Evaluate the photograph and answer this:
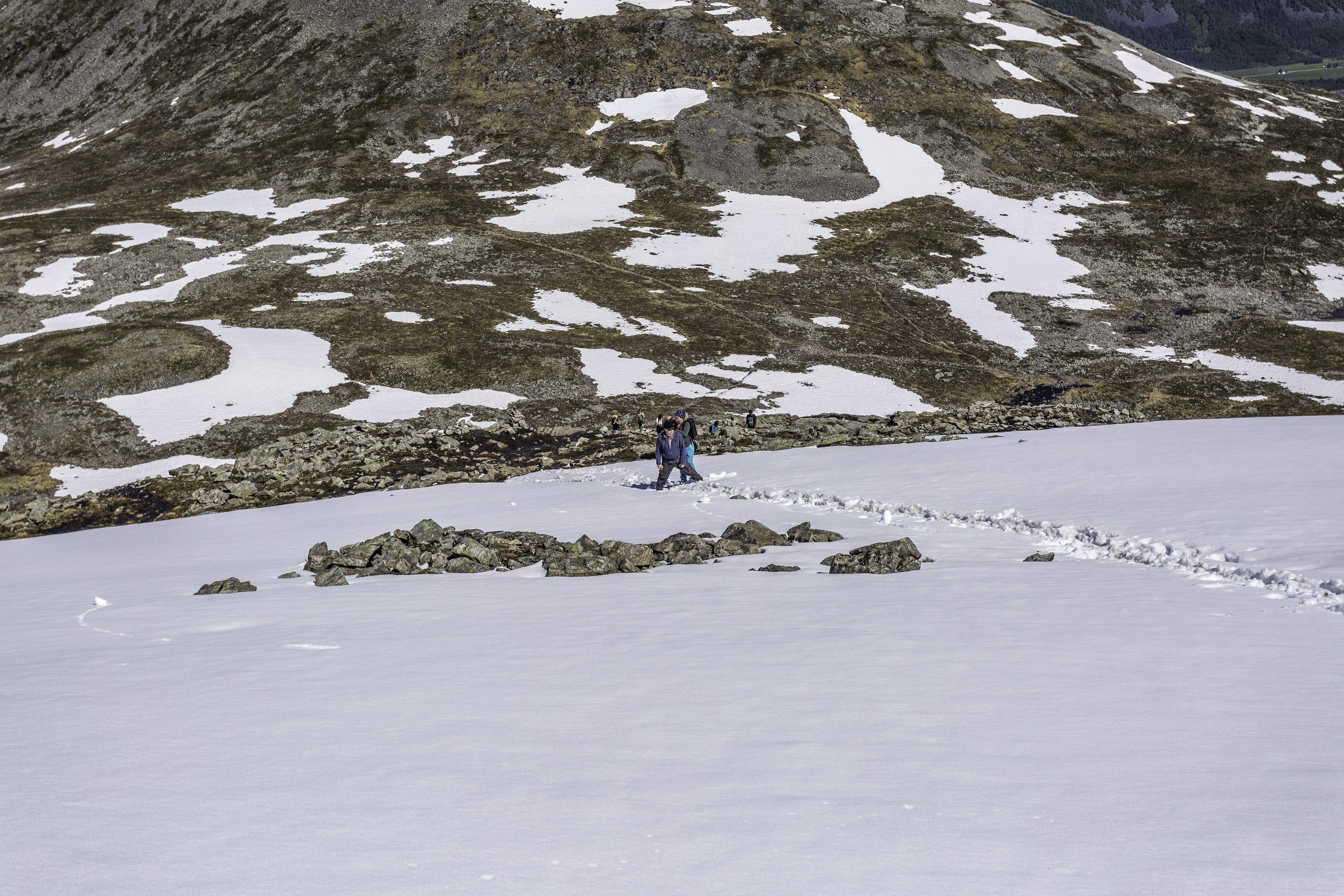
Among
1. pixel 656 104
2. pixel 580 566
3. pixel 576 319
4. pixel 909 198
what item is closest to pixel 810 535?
pixel 580 566

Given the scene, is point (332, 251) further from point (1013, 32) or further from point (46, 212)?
point (1013, 32)

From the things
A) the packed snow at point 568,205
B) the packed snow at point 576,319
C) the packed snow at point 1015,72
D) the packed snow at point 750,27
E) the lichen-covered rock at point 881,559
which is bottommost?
the lichen-covered rock at point 881,559

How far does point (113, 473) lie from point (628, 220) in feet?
178

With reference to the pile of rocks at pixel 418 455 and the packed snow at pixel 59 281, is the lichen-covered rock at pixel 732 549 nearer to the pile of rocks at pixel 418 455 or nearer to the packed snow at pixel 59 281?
the pile of rocks at pixel 418 455

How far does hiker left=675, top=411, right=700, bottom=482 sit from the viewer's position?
30.6 m

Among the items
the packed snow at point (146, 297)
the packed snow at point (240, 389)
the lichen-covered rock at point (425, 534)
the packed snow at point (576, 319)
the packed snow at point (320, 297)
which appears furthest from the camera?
the packed snow at point (320, 297)

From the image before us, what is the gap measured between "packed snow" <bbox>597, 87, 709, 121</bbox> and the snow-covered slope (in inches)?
4049

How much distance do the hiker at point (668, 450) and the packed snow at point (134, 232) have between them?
63160mm

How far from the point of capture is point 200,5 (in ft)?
484

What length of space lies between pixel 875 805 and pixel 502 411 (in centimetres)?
4468

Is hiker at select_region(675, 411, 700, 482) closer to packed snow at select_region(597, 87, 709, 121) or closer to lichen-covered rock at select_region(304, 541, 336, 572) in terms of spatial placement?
lichen-covered rock at select_region(304, 541, 336, 572)

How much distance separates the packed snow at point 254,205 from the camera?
3418 inches

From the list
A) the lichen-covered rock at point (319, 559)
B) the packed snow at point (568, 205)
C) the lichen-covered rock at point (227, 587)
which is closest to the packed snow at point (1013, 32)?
the packed snow at point (568, 205)

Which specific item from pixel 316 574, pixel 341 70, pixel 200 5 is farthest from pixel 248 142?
pixel 316 574
